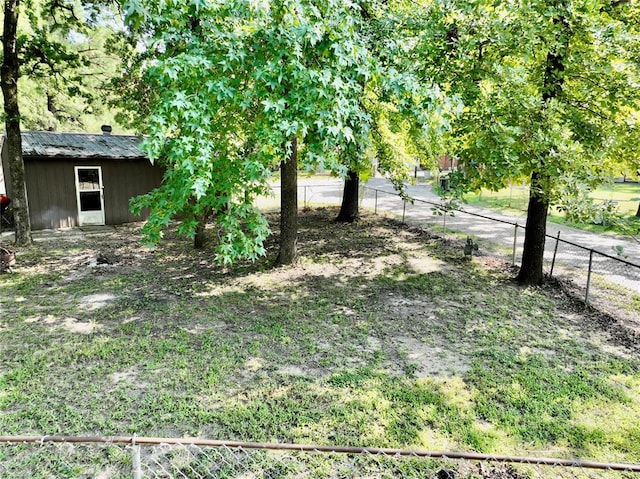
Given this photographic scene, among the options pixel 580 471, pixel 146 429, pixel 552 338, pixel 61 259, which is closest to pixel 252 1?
pixel 146 429

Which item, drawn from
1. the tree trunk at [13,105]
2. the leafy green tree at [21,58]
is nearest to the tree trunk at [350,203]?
the leafy green tree at [21,58]

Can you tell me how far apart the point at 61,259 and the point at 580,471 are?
9.98 metres

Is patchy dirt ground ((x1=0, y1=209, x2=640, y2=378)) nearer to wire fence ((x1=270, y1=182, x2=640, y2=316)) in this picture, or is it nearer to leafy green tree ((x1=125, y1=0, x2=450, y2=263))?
wire fence ((x1=270, y1=182, x2=640, y2=316))

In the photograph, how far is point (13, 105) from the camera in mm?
9422

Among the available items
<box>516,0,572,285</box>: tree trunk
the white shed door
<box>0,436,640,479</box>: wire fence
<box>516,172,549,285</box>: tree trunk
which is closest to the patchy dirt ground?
<box>516,172,549,285</box>: tree trunk

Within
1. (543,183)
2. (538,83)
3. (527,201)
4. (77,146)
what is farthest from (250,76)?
(527,201)

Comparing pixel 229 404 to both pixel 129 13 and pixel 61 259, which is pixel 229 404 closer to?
pixel 129 13

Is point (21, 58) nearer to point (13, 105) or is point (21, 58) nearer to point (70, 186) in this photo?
point (13, 105)

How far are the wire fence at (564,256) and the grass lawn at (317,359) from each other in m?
0.78

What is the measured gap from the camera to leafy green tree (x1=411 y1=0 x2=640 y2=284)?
588 cm

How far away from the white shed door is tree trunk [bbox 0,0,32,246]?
2894mm

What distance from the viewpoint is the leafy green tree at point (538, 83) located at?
5.88m

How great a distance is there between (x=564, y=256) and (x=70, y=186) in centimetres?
1348

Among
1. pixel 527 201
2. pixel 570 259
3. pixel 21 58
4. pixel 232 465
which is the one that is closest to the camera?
pixel 232 465
